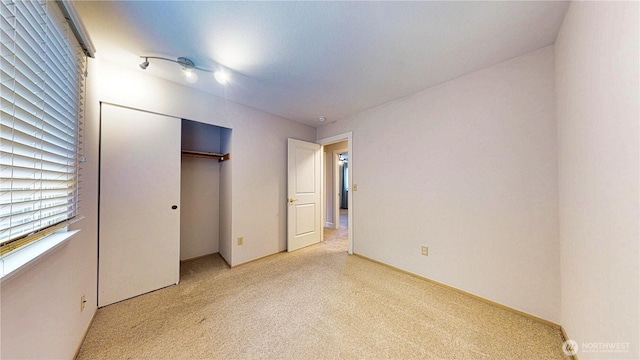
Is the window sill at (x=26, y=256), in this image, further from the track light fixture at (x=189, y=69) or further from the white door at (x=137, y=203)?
the track light fixture at (x=189, y=69)

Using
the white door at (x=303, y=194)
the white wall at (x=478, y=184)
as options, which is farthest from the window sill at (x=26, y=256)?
the white wall at (x=478, y=184)

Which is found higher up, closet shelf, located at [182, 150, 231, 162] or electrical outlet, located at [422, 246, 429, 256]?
closet shelf, located at [182, 150, 231, 162]

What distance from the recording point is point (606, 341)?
95 cm

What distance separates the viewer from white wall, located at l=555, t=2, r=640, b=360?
80cm

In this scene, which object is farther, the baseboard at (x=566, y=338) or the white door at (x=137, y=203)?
the white door at (x=137, y=203)

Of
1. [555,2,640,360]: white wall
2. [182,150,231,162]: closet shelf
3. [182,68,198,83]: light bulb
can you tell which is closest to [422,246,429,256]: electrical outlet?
Result: [555,2,640,360]: white wall

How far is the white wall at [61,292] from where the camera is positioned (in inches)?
32.0

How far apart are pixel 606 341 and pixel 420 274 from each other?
1.42 m

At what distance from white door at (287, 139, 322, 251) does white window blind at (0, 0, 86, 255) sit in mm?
2277

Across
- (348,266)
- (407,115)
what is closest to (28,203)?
(348,266)

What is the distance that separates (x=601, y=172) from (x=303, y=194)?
3.00 m

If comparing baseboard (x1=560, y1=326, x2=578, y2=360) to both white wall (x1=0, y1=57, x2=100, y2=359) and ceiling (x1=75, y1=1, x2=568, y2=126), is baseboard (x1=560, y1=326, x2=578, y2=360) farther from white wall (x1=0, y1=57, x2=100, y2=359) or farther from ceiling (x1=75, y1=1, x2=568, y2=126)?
white wall (x1=0, y1=57, x2=100, y2=359)

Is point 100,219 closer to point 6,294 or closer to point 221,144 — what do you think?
point 6,294

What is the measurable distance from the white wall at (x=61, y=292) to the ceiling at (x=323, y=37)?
0.63 m
